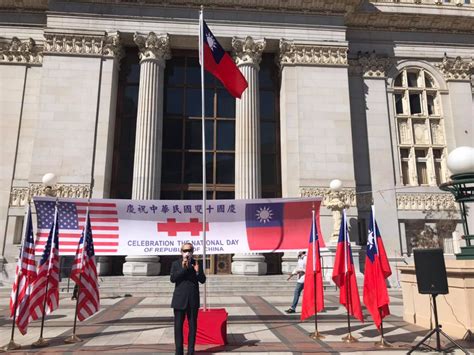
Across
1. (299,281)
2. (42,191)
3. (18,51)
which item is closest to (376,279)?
(299,281)

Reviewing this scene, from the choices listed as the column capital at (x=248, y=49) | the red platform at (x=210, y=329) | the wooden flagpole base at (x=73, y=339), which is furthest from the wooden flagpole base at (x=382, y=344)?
the column capital at (x=248, y=49)

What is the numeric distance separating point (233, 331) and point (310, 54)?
69.1 feet

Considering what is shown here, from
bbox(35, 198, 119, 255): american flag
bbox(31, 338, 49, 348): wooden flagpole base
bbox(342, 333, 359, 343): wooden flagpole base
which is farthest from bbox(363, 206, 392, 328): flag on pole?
bbox(31, 338, 49, 348): wooden flagpole base

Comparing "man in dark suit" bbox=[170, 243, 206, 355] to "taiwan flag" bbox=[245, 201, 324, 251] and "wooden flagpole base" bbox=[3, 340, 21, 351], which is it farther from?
"wooden flagpole base" bbox=[3, 340, 21, 351]

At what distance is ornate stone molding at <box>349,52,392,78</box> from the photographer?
27.3 metres

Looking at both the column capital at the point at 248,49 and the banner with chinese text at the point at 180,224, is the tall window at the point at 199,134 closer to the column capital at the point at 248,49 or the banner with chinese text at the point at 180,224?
the column capital at the point at 248,49

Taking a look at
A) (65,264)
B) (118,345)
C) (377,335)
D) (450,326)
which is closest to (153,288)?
(65,264)

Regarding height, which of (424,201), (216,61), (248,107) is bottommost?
→ (424,201)

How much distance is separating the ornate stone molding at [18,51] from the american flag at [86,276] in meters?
20.9

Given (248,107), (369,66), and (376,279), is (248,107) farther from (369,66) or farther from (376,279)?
(376,279)

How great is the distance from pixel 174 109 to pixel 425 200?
715 inches

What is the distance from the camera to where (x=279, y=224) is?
10.5 meters

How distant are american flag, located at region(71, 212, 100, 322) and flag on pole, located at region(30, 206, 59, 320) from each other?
51cm

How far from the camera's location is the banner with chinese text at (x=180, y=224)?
10211mm
